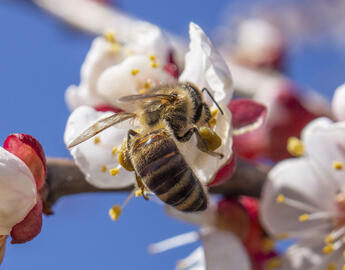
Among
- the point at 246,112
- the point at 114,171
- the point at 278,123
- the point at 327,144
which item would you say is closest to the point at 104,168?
the point at 114,171

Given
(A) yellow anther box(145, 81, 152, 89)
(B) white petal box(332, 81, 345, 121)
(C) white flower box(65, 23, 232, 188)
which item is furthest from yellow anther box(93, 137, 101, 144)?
(B) white petal box(332, 81, 345, 121)

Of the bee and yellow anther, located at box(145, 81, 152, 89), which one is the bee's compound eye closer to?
the bee

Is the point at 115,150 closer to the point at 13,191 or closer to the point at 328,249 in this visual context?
the point at 13,191

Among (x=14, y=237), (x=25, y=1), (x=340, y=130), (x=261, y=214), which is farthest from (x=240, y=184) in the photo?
(x=25, y=1)

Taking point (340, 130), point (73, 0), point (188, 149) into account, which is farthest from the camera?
point (73, 0)

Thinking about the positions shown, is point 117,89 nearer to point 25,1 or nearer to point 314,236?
point 314,236

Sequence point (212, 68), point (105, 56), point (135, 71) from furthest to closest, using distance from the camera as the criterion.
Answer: point (105, 56) → point (135, 71) → point (212, 68)

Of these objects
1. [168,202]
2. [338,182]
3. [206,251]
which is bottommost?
[206,251]

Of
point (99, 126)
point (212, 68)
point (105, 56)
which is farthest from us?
point (105, 56)
